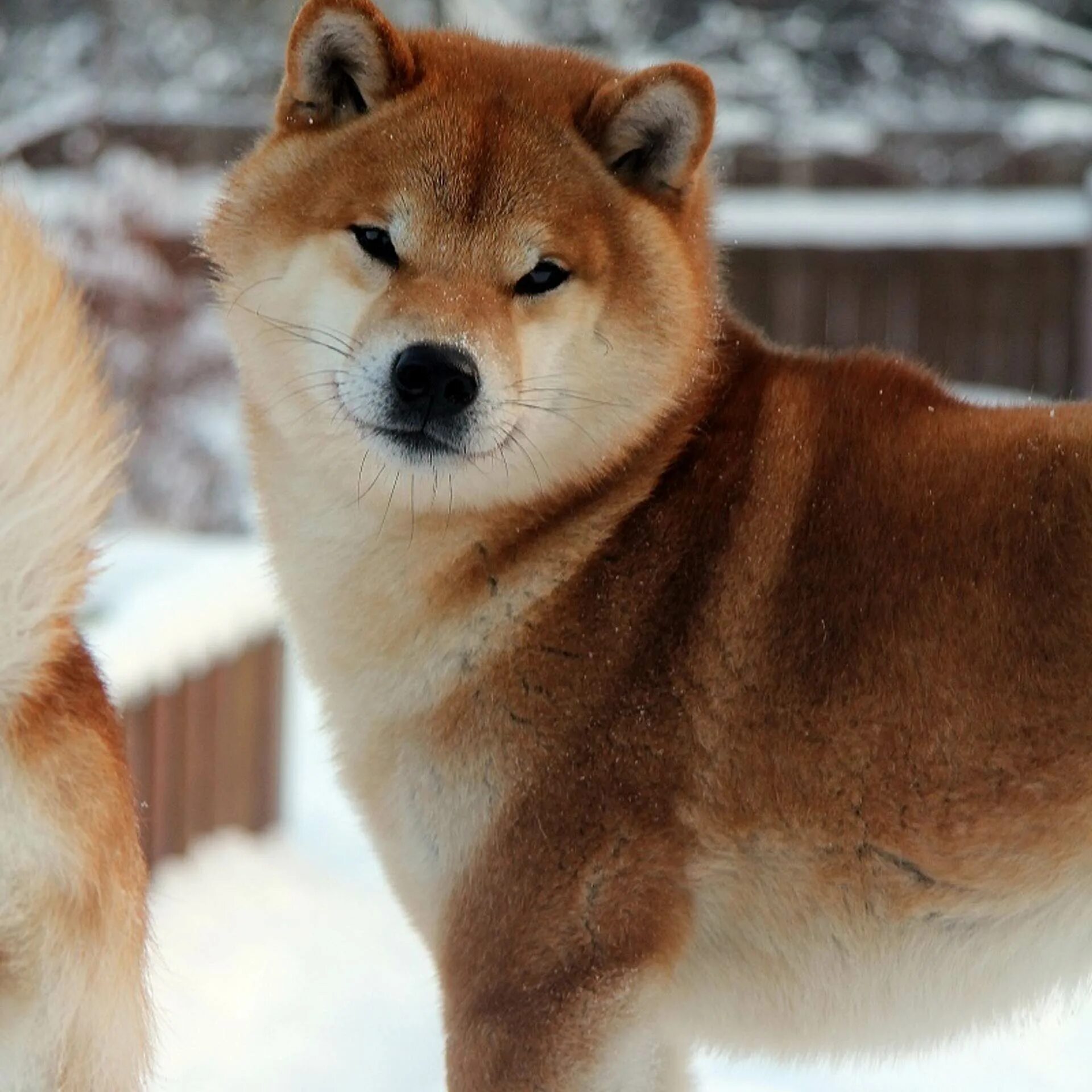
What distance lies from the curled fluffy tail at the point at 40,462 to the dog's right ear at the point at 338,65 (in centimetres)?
52

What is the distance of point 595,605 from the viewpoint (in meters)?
1.96

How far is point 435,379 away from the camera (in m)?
1.87

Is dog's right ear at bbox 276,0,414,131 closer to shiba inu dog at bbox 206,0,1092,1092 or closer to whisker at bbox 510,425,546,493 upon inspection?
shiba inu dog at bbox 206,0,1092,1092

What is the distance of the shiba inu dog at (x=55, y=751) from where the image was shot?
158 centimetres

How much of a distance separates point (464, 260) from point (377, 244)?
0.13m

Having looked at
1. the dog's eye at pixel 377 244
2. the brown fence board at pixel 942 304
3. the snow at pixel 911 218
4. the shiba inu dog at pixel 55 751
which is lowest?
the brown fence board at pixel 942 304

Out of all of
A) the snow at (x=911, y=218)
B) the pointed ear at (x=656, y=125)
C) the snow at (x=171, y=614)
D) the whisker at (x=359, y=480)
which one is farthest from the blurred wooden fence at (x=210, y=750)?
the snow at (x=911, y=218)

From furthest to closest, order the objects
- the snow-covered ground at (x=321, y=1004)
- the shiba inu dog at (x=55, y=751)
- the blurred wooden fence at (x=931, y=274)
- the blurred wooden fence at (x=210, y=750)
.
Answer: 1. the blurred wooden fence at (x=931, y=274)
2. the blurred wooden fence at (x=210, y=750)
3. the snow-covered ground at (x=321, y=1004)
4. the shiba inu dog at (x=55, y=751)

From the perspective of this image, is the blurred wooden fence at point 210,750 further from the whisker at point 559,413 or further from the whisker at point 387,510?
the whisker at point 559,413

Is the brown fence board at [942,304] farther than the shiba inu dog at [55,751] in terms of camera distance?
Yes

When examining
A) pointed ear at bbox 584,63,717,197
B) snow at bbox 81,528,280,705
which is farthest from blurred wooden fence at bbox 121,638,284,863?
pointed ear at bbox 584,63,717,197

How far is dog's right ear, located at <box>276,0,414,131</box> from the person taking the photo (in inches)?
78.3

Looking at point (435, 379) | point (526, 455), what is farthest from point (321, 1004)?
point (435, 379)

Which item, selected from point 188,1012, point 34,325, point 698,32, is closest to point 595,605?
point 34,325
